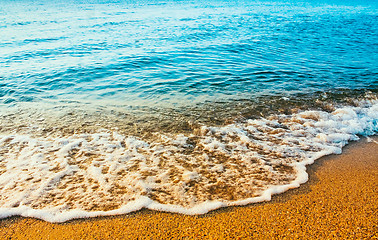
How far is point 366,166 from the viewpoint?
13.8 ft

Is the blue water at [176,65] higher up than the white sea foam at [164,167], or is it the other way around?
the blue water at [176,65]

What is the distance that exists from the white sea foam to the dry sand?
0.47 ft

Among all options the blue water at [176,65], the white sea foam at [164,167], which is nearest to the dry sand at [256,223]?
the white sea foam at [164,167]

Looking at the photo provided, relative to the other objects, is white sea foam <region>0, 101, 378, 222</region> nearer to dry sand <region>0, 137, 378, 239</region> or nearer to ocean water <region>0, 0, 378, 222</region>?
ocean water <region>0, 0, 378, 222</region>

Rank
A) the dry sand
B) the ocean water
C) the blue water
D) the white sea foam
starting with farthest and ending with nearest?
the blue water, the ocean water, the white sea foam, the dry sand

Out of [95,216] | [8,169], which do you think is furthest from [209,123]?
[8,169]

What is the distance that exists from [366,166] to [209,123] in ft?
10.1

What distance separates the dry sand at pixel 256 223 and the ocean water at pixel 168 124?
166mm

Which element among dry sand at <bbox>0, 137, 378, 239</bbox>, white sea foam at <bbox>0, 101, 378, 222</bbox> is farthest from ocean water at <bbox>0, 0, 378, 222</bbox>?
dry sand at <bbox>0, 137, 378, 239</bbox>

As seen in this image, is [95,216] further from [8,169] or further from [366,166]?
[366,166]

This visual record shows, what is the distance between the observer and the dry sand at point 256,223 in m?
2.87

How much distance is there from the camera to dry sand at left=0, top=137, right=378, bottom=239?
2.87m

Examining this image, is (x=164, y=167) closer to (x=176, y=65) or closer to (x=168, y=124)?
(x=168, y=124)

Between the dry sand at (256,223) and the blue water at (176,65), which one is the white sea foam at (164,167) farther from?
the blue water at (176,65)
